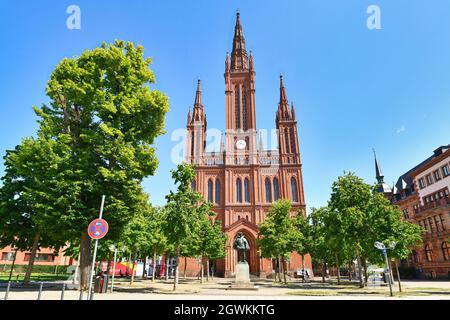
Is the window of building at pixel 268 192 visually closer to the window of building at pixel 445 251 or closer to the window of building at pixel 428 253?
the window of building at pixel 428 253

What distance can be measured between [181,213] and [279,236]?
17841 mm

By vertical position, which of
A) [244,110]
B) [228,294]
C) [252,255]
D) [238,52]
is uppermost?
[238,52]

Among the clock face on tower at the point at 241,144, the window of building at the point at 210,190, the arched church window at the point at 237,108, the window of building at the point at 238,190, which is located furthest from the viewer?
the arched church window at the point at 237,108

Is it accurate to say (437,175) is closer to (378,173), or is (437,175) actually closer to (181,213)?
(378,173)

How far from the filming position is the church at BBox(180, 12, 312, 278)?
5106cm

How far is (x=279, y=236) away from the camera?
111 ft

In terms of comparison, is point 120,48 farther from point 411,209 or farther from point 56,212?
point 411,209

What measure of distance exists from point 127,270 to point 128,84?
112ft

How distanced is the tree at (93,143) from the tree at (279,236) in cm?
2198

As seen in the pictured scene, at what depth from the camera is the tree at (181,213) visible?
66.7 ft

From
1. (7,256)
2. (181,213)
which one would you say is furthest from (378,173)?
(7,256)

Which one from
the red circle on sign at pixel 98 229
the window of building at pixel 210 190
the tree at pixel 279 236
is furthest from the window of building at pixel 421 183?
the red circle on sign at pixel 98 229
